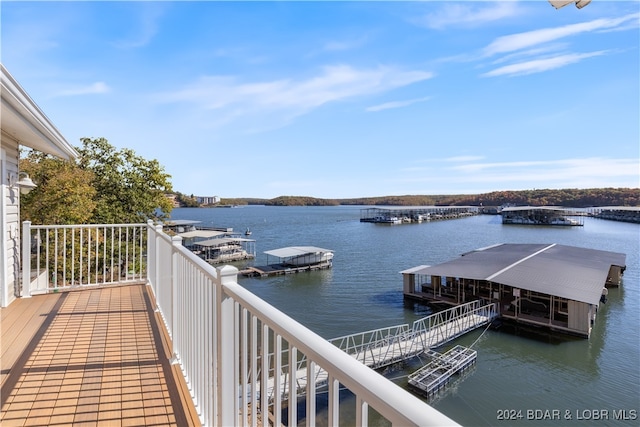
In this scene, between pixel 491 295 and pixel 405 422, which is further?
pixel 491 295

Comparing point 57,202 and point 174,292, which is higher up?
point 57,202

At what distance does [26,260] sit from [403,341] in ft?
40.2

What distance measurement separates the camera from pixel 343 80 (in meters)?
15.1

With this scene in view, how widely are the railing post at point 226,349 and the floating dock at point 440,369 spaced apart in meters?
11.4

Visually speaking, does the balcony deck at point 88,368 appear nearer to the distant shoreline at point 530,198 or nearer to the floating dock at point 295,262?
the floating dock at point 295,262

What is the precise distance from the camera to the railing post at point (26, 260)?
168 inches

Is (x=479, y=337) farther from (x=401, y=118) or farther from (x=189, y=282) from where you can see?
(x=189, y=282)

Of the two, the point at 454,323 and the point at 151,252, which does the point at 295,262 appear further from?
the point at 151,252

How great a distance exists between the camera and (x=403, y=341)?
533 inches

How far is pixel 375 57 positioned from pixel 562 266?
15500 mm

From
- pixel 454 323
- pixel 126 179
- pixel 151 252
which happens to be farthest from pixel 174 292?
pixel 126 179

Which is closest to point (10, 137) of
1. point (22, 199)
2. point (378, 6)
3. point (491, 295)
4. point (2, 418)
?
point (2, 418)

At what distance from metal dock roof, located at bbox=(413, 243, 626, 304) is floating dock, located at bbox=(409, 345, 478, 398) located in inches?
192

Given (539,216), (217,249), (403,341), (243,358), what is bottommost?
(403,341)
